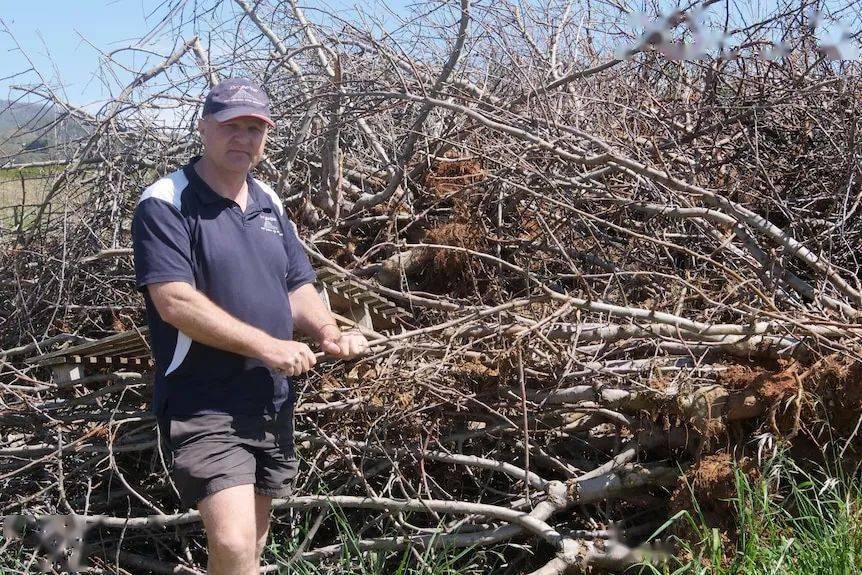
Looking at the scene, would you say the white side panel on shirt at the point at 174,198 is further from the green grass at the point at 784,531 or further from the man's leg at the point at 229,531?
the green grass at the point at 784,531

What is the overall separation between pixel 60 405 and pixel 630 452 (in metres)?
2.64

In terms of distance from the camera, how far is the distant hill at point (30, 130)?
5262 millimetres

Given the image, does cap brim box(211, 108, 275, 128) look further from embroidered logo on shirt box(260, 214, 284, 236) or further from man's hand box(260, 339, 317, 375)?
man's hand box(260, 339, 317, 375)

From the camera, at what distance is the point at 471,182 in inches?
198

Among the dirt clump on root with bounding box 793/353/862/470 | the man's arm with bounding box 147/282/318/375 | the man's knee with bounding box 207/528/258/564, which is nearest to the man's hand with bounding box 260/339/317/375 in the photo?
the man's arm with bounding box 147/282/318/375

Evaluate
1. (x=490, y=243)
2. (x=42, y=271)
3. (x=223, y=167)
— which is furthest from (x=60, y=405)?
(x=490, y=243)

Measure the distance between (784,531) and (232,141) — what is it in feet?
7.99

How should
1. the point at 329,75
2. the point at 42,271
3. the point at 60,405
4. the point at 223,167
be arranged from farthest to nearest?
the point at 42,271
the point at 329,75
the point at 60,405
the point at 223,167

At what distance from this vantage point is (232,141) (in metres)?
3.05

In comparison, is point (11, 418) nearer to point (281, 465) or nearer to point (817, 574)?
point (281, 465)

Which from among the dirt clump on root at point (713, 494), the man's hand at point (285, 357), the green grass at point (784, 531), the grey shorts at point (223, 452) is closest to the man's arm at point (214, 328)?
the man's hand at point (285, 357)

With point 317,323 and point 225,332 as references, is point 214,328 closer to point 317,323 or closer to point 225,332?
point 225,332

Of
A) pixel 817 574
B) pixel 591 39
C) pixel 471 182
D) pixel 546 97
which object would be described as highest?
pixel 591 39

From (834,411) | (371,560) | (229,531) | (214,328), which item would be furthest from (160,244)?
(834,411)
